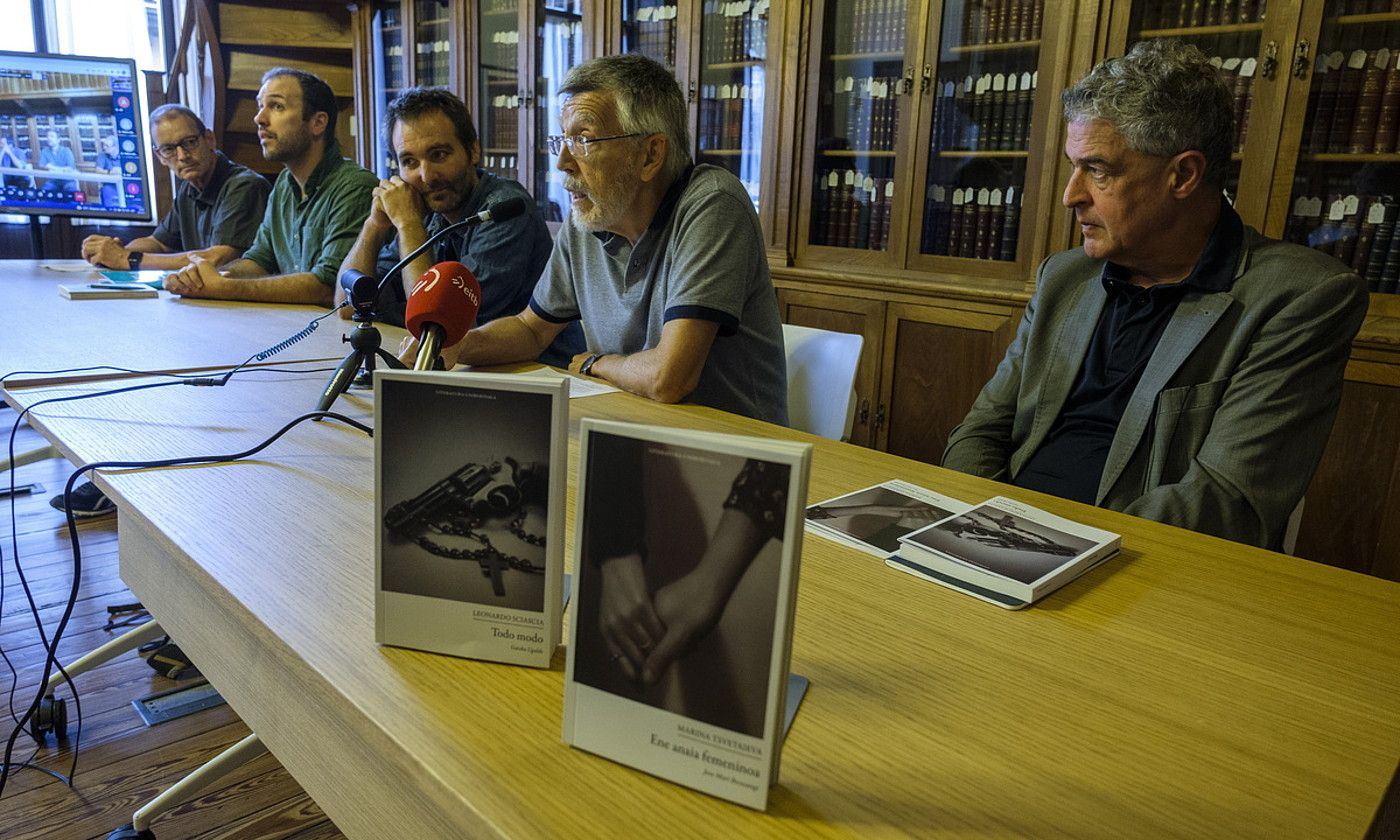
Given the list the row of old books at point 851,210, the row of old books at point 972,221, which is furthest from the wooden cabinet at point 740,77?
the row of old books at point 972,221

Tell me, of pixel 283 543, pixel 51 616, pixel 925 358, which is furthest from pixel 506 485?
pixel 925 358

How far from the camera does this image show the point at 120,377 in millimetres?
1588

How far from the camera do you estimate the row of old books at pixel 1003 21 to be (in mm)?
2887

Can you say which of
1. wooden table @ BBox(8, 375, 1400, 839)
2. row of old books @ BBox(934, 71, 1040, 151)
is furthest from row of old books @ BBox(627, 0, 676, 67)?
wooden table @ BBox(8, 375, 1400, 839)

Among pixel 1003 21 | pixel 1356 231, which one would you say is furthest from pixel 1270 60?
pixel 1003 21

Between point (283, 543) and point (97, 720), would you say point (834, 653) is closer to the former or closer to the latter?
point (283, 543)

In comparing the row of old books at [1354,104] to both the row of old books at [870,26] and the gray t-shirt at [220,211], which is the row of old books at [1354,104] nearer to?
the row of old books at [870,26]

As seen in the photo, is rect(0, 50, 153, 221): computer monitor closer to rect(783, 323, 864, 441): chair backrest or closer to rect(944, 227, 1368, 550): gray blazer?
rect(783, 323, 864, 441): chair backrest

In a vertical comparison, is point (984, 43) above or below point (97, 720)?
above

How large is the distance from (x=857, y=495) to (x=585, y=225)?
3.19 feet

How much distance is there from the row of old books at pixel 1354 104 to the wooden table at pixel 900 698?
2.02 metres

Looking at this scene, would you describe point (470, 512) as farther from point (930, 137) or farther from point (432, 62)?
point (432, 62)

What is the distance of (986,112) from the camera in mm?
3047

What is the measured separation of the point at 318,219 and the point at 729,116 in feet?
5.31
